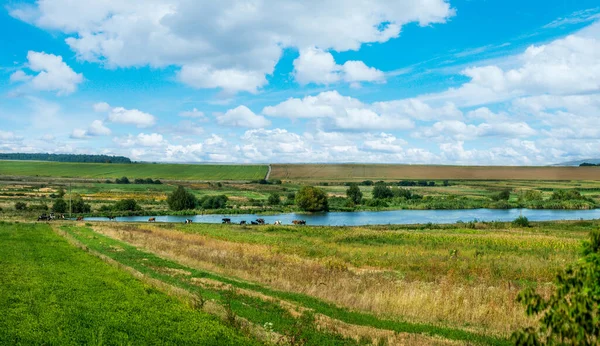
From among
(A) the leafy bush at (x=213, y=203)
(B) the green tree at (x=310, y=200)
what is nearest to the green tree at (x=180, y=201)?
(A) the leafy bush at (x=213, y=203)

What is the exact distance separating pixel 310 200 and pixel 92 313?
82.0 metres

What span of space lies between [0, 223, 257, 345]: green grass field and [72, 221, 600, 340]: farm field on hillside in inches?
199

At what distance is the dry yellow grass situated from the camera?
47.2ft

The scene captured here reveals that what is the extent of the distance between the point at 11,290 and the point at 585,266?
16810 millimetres

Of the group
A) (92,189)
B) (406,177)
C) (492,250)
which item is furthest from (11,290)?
(406,177)

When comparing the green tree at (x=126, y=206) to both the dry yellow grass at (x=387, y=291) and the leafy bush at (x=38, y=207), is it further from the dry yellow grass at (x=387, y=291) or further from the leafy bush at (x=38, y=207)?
the dry yellow grass at (x=387, y=291)

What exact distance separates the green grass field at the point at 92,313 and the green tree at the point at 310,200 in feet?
245

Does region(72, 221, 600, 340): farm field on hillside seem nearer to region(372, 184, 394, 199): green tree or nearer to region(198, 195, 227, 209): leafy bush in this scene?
region(198, 195, 227, 209): leafy bush

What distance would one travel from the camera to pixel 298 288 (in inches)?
723

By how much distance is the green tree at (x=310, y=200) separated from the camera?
94.9 m

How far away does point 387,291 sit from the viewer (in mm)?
17062

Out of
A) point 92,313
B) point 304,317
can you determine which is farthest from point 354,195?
point 92,313

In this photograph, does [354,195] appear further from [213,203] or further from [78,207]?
[78,207]

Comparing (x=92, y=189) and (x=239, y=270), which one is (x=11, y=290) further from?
(x=92, y=189)
